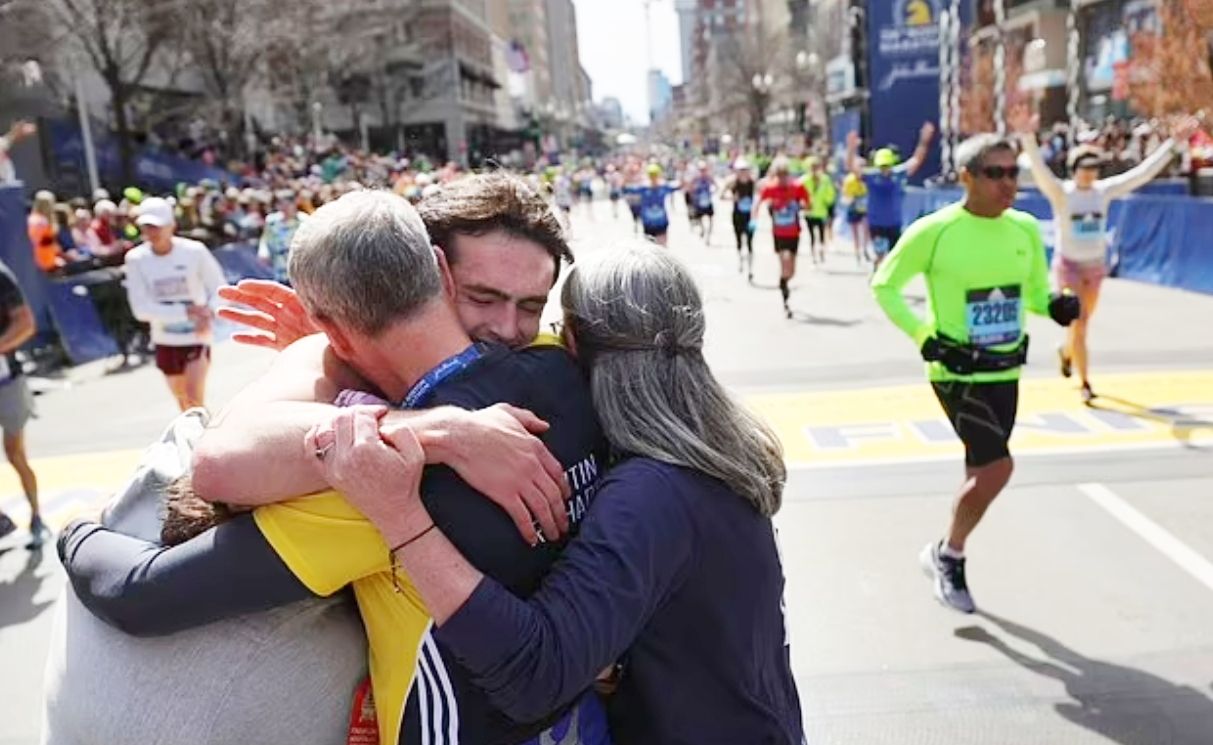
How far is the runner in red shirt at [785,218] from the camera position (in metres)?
13.3

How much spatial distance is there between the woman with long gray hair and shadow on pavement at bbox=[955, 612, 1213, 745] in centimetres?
224

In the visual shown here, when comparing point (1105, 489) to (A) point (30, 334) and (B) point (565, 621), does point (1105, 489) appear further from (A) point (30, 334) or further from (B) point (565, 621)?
(A) point (30, 334)

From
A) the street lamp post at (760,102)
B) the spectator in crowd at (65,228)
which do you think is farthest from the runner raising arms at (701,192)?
the street lamp post at (760,102)

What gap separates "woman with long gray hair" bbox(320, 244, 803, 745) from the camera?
1.51m

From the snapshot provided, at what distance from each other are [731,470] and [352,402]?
604mm

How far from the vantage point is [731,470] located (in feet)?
5.73

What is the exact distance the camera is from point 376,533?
153 cm

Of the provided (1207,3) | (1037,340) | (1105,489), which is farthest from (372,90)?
(1105,489)

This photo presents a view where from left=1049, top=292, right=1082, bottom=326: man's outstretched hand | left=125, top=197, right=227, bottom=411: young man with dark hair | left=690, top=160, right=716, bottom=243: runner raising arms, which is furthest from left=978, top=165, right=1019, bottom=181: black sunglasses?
left=690, top=160, right=716, bottom=243: runner raising arms

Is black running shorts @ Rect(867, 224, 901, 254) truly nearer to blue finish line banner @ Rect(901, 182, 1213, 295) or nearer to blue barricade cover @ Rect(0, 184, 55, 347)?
blue finish line banner @ Rect(901, 182, 1213, 295)

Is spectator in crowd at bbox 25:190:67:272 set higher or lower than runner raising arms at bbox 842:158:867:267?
higher

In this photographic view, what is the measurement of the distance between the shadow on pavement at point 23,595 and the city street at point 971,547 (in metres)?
0.02

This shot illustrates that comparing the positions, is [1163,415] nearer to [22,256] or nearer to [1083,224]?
[1083,224]

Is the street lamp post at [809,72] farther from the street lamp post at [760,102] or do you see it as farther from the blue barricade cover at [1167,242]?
the blue barricade cover at [1167,242]
